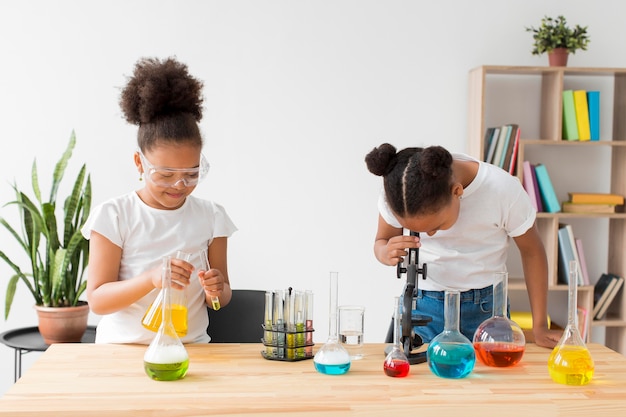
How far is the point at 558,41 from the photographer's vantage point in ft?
14.2

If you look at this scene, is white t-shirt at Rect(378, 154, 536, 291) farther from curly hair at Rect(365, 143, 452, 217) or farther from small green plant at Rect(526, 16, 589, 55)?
small green plant at Rect(526, 16, 589, 55)

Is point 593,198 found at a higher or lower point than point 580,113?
lower

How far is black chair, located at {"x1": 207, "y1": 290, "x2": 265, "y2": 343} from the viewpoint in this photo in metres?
2.73

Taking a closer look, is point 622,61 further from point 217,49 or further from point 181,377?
point 181,377

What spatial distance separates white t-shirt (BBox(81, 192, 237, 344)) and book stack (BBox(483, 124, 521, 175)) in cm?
228

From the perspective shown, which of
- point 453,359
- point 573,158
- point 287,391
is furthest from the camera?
point 573,158

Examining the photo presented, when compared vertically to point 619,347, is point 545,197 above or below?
above

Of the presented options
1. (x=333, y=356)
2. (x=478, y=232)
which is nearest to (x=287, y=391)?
(x=333, y=356)

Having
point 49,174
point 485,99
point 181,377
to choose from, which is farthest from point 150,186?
point 485,99

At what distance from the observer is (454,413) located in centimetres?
172

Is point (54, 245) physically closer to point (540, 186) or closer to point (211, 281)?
point (211, 281)

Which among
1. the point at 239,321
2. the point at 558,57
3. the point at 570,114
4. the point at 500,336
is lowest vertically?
the point at 239,321

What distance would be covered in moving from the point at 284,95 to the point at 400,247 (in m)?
2.44

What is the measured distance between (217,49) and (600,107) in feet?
7.76
